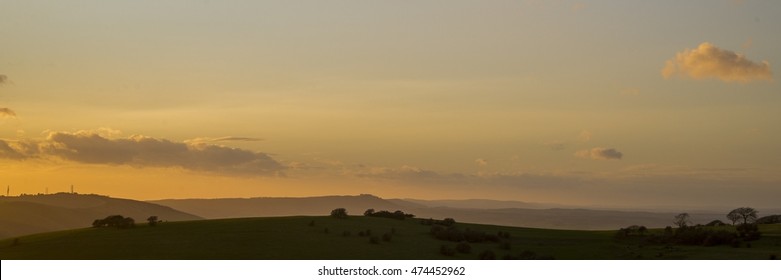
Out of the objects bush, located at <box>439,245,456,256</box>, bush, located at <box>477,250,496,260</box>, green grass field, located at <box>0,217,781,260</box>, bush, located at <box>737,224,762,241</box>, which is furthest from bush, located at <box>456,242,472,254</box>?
bush, located at <box>737,224,762,241</box>

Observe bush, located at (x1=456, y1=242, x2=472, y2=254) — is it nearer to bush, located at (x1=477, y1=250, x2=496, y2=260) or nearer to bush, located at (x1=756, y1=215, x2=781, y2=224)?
bush, located at (x1=477, y1=250, x2=496, y2=260)

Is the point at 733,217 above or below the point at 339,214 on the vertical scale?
below

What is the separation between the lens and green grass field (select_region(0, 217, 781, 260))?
1743 inches

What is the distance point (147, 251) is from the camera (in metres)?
43.9

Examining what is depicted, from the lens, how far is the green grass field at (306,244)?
44.3 m

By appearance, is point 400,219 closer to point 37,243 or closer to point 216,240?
point 216,240

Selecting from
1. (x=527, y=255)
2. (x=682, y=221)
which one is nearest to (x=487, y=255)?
(x=527, y=255)

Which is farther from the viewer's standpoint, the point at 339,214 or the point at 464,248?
the point at 339,214

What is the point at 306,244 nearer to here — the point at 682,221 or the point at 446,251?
the point at 446,251

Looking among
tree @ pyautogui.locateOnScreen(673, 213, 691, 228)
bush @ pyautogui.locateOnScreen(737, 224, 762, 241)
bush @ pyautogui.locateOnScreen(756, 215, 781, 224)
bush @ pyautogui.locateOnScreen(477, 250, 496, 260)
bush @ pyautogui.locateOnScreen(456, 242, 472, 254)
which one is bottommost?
bush @ pyautogui.locateOnScreen(477, 250, 496, 260)

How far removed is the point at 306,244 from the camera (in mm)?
48188

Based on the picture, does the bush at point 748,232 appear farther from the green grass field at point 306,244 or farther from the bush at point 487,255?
the bush at point 487,255

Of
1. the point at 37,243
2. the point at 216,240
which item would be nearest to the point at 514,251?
the point at 216,240
